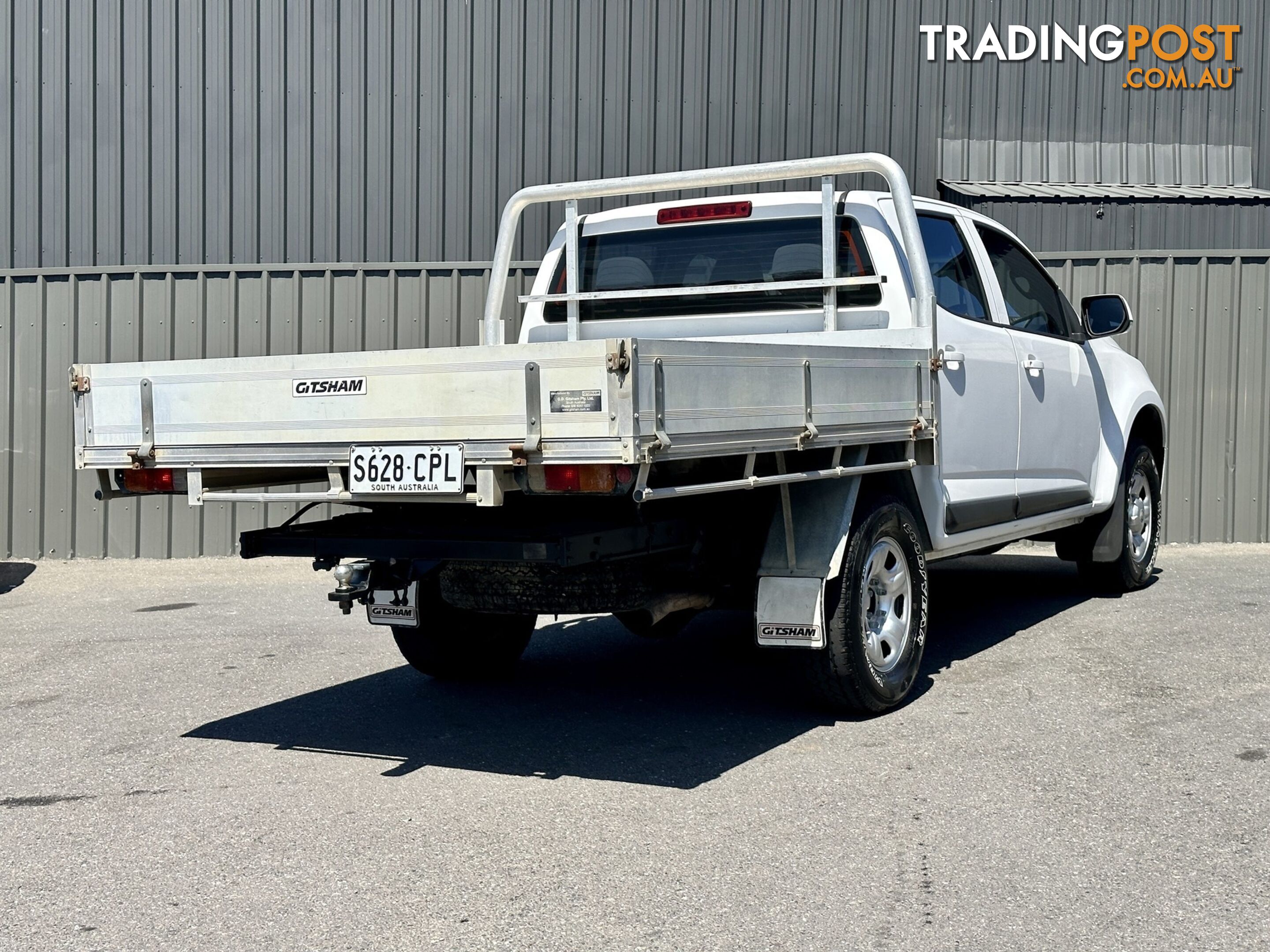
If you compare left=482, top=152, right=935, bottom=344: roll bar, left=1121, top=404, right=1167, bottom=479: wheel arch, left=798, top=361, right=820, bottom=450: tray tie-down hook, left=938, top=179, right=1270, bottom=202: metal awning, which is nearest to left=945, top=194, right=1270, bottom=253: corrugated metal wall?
left=938, top=179, right=1270, bottom=202: metal awning

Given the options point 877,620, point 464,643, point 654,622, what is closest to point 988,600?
point 877,620

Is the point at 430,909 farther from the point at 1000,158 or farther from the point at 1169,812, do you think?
the point at 1000,158

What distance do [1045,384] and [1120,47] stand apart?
8.00 m

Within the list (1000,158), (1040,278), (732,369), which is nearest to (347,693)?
(732,369)

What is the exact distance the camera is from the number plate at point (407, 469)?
14.5 feet

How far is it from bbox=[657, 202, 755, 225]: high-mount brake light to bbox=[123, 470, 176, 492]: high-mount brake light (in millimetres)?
2595

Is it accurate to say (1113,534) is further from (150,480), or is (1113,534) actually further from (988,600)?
(150,480)

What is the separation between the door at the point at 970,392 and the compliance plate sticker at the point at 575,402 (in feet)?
7.55

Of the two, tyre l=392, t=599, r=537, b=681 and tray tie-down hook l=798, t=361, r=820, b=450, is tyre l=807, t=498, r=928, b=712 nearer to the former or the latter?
tray tie-down hook l=798, t=361, r=820, b=450

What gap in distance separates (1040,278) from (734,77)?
6260 millimetres

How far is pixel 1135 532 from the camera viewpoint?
8883 mm

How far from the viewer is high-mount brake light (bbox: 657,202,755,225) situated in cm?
635

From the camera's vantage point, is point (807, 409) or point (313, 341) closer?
point (807, 409)

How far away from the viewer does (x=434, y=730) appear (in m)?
5.65
